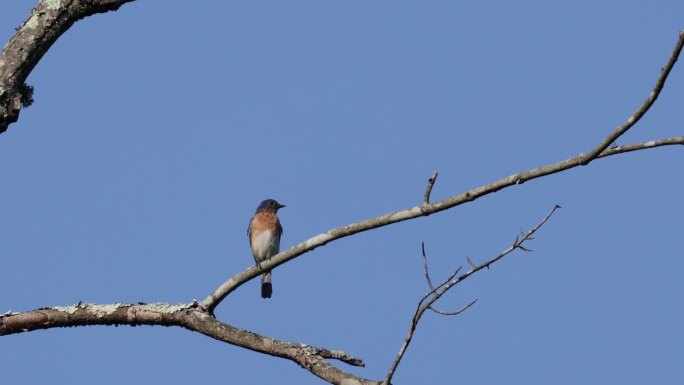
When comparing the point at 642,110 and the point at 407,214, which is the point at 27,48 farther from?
the point at 642,110

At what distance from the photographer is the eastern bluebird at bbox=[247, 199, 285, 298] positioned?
13320 millimetres

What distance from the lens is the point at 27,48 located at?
4.73 meters

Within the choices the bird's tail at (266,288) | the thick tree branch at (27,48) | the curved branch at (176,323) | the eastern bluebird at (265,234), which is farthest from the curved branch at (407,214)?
the bird's tail at (266,288)

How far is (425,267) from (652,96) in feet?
4.76

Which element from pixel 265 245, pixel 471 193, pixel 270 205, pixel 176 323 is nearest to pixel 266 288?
pixel 265 245

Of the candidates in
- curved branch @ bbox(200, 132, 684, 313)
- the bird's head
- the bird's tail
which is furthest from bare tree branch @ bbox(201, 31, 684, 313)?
the bird's head

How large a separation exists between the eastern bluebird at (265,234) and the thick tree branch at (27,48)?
27.6 feet

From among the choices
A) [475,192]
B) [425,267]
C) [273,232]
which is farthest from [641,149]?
[273,232]

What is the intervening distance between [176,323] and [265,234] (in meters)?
8.26

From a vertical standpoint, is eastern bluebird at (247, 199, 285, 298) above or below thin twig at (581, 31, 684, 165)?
above

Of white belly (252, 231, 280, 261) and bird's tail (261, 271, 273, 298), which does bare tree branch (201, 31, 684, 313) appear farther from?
bird's tail (261, 271, 273, 298)

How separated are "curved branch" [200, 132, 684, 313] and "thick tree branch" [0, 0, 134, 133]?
53.9 inches

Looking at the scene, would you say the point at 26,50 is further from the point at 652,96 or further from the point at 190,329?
the point at 652,96

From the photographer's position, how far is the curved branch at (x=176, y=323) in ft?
15.4
